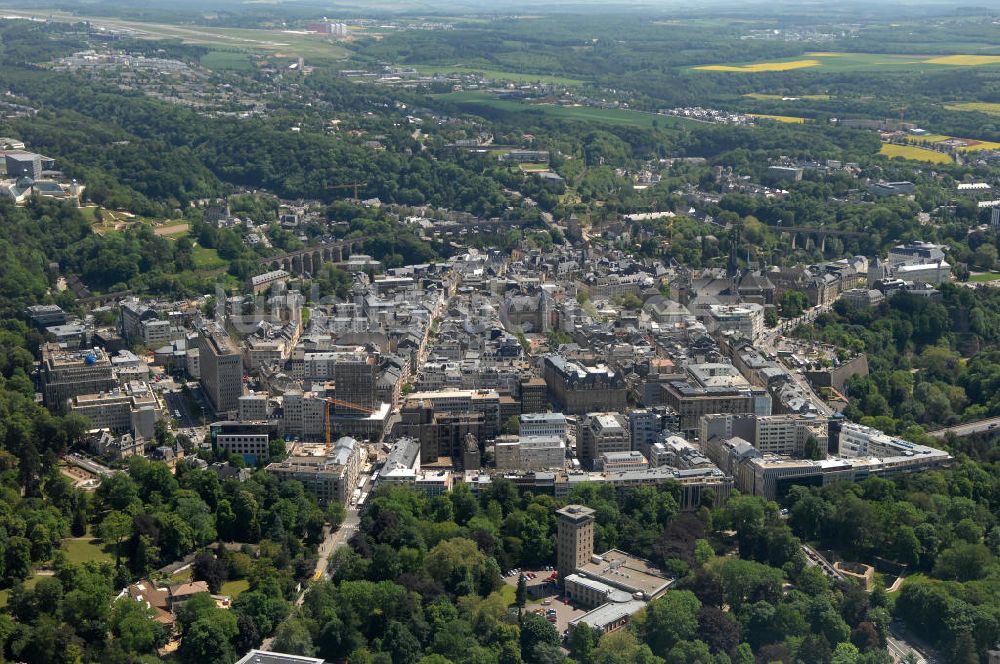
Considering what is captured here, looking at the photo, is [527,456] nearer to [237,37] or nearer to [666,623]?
[666,623]

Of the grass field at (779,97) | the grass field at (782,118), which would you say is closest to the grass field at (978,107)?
the grass field at (779,97)

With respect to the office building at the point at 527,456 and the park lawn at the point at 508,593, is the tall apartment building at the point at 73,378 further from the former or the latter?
the park lawn at the point at 508,593

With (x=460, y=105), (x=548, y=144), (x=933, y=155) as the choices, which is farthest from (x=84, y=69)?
(x=933, y=155)

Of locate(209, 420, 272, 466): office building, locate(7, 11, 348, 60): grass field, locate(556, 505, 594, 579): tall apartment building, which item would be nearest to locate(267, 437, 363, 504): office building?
locate(209, 420, 272, 466): office building

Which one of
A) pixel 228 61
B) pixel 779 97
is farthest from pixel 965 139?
pixel 228 61

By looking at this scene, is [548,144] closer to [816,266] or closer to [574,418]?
[816,266]
